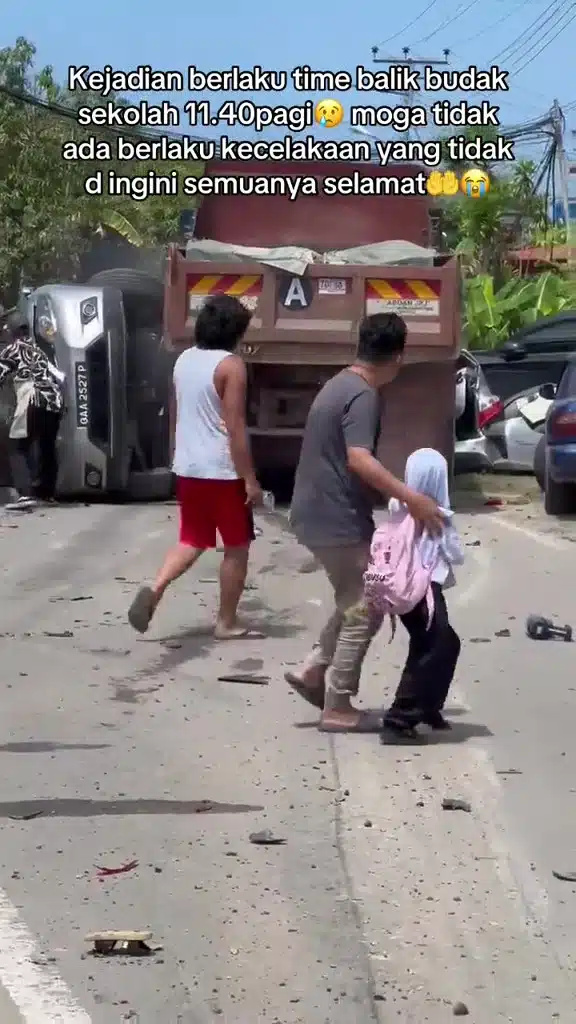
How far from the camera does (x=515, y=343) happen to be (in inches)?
978

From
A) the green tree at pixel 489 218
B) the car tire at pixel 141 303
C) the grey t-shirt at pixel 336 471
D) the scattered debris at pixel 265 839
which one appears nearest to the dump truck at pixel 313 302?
the car tire at pixel 141 303

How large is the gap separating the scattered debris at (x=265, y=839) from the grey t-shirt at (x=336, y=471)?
63.5 inches

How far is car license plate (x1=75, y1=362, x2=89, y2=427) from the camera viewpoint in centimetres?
1653

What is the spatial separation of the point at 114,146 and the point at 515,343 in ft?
42.1

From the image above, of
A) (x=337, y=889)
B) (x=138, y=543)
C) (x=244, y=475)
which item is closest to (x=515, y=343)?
(x=138, y=543)

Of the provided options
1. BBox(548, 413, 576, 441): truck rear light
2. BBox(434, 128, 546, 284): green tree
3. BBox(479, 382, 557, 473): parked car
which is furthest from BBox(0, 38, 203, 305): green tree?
BBox(548, 413, 576, 441): truck rear light

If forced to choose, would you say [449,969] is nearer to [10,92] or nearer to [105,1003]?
[105,1003]

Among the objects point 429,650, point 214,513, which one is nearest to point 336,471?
point 429,650

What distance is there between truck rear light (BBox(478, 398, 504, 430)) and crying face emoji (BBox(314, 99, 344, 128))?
11.4 meters

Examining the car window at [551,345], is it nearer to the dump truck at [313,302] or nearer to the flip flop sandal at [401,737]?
the dump truck at [313,302]

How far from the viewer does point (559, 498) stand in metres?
16.6

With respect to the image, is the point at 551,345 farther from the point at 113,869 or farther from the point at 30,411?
the point at 113,869

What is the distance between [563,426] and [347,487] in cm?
927

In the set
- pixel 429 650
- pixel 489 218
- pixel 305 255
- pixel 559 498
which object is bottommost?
pixel 559 498
